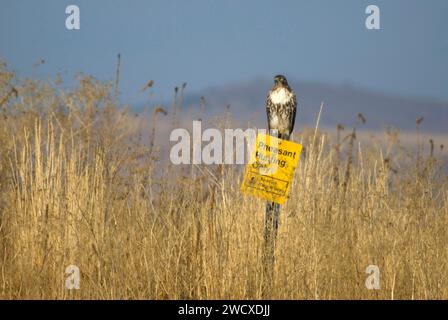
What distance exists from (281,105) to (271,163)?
0.43 m

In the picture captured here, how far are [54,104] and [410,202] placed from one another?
203 inches

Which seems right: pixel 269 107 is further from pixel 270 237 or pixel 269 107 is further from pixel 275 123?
pixel 270 237

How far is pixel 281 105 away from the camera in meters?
4.73

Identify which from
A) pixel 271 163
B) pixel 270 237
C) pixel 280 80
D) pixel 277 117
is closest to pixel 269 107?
pixel 277 117

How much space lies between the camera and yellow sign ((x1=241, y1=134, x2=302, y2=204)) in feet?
15.0

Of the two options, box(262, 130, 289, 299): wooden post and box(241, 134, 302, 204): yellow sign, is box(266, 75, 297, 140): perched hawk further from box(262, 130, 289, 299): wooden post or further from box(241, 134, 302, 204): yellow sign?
box(241, 134, 302, 204): yellow sign

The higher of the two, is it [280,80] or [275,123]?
[280,80]

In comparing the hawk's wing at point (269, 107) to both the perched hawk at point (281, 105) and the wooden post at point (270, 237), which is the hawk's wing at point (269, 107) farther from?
the wooden post at point (270, 237)

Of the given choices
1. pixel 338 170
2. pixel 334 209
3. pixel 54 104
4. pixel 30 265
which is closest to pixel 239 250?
pixel 334 209

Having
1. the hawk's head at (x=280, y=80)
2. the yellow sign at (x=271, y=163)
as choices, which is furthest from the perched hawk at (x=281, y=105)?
the yellow sign at (x=271, y=163)

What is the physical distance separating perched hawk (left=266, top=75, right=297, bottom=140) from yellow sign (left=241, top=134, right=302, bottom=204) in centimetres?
21
